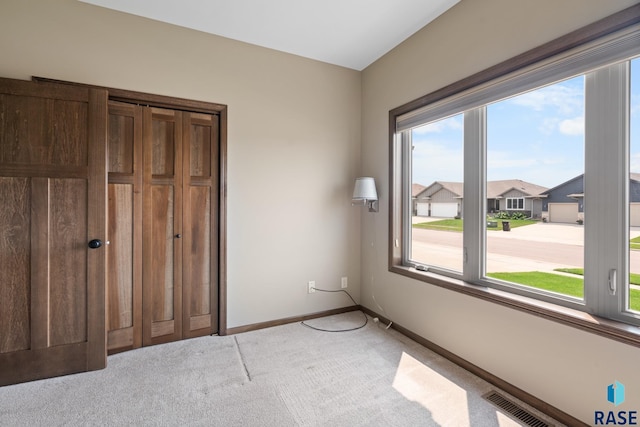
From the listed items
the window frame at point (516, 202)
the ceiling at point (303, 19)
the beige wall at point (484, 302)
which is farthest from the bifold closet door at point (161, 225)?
the window frame at point (516, 202)

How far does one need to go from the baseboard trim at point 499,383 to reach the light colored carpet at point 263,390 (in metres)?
0.06

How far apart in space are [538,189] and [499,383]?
1.34m

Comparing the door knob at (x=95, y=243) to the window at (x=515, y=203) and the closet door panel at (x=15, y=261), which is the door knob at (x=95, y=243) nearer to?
the closet door panel at (x=15, y=261)

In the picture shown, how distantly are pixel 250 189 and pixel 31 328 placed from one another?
1.90 metres

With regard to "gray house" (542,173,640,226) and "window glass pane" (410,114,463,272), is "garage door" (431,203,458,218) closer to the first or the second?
"window glass pane" (410,114,463,272)

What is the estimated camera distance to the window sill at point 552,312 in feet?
4.83

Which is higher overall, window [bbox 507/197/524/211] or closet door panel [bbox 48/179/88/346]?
window [bbox 507/197/524/211]

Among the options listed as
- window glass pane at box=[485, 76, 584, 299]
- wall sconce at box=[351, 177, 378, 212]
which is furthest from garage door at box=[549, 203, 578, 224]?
wall sconce at box=[351, 177, 378, 212]

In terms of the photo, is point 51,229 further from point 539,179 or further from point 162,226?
point 539,179

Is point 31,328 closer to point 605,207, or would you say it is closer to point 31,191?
point 31,191

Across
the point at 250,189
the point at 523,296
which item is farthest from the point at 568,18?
the point at 250,189

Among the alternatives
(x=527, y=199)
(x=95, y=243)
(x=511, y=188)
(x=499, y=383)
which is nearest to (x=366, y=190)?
(x=511, y=188)

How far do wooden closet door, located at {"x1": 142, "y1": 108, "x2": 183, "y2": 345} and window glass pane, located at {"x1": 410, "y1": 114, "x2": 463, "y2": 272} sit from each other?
7.37 feet

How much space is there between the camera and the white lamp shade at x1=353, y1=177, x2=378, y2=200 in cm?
303
